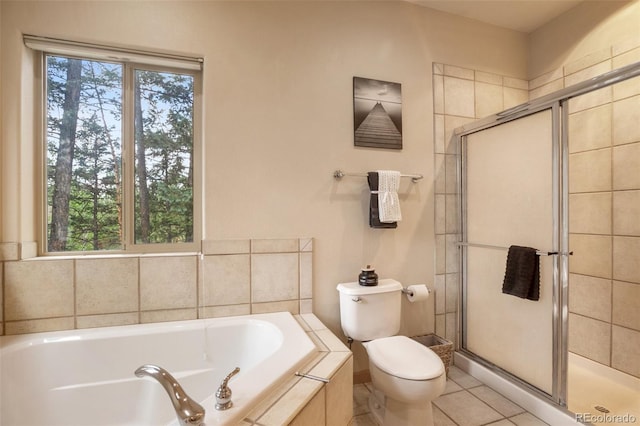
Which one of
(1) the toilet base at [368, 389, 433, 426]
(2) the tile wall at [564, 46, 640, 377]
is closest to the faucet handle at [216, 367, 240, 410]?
(1) the toilet base at [368, 389, 433, 426]

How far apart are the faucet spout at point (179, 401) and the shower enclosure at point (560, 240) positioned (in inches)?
69.5

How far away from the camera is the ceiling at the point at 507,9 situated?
2.16 m

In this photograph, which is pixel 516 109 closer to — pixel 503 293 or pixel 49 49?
pixel 503 293

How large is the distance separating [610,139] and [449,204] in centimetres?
107

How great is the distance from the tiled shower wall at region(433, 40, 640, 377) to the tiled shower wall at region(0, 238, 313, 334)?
3.71 feet

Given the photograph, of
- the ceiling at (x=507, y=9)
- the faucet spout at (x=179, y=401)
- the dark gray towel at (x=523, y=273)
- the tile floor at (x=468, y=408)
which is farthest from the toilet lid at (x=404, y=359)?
the ceiling at (x=507, y=9)

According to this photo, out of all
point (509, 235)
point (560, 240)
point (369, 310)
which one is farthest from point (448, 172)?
point (369, 310)

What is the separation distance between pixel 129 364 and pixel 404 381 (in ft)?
4.39

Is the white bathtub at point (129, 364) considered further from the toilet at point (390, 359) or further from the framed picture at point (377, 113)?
the framed picture at point (377, 113)

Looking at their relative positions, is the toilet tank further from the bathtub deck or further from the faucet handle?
the faucet handle

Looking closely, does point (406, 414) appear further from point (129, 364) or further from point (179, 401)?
point (129, 364)

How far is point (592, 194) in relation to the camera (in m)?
2.07

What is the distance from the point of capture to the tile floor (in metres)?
1.60

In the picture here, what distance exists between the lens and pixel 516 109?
1783 millimetres
